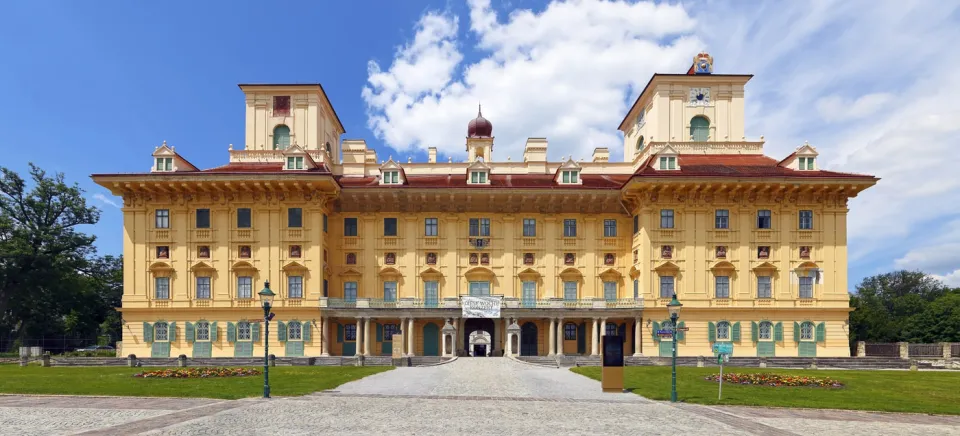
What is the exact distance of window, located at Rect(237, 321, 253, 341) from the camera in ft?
159

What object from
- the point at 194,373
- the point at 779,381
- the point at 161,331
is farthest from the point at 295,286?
the point at 779,381

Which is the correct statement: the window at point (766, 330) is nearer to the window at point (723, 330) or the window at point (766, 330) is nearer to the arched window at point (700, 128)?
the window at point (723, 330)

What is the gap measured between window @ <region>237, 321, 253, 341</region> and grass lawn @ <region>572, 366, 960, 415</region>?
2587 centimetres

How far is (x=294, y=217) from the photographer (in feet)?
162

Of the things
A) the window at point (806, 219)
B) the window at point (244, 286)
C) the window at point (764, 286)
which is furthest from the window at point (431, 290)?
the window at point (806, 219)

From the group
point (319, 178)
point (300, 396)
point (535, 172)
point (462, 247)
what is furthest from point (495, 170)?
point (300, 396)

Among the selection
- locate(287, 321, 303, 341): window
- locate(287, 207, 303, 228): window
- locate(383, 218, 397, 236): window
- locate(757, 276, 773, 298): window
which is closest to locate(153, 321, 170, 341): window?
locate(287, 321, 303, 341): window

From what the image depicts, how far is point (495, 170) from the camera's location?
56250 millimetres

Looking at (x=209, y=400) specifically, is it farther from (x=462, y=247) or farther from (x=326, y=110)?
(x=326, y=110)

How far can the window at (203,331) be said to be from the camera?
48.6m

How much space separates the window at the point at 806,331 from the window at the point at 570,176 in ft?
63.9

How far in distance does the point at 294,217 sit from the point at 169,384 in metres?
22.1

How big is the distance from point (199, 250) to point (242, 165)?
8219mm

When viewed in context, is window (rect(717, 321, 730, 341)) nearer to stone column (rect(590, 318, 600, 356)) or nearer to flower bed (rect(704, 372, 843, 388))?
stone column (rect(590, 318, 600, 356))
